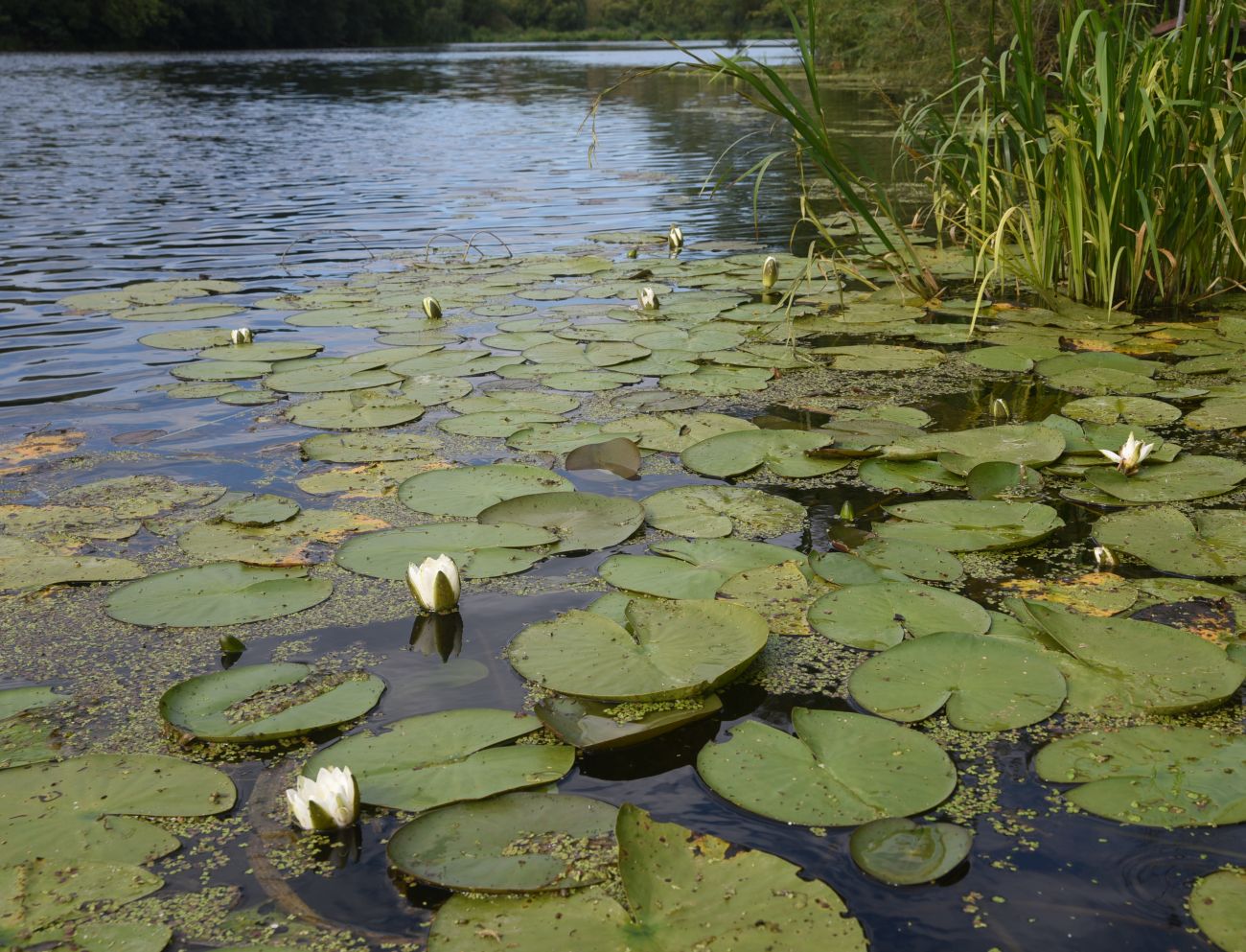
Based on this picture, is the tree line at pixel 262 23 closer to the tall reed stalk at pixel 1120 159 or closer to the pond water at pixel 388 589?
the pond water at pixel 388 589

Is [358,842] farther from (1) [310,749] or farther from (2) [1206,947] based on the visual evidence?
(2) [1206,947]

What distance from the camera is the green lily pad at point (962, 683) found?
5.30 ft

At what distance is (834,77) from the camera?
23266 millimetres

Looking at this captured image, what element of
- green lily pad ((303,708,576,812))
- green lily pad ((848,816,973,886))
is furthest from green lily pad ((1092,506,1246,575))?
green lily pad ((303,708,576,812))

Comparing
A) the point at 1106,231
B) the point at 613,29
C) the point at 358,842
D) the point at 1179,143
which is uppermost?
the point at 613,29

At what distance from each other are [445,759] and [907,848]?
24.9 inches

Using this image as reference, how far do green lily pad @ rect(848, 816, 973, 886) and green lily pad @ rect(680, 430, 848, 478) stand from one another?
4.30 ft

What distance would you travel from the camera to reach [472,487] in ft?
8.23

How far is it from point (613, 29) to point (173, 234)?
249ft

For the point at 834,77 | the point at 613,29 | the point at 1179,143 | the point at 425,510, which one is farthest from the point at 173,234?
the point at 613,29

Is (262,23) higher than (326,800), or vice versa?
(262,23)

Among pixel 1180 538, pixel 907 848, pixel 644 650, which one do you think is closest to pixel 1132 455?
pixel 1180 538

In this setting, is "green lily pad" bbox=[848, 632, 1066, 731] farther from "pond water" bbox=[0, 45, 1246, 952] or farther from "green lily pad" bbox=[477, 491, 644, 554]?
"green lily pad" bbox=[477, 491, 644, 554]

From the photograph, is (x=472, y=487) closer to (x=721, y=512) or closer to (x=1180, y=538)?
(x=721, y=512)
